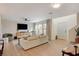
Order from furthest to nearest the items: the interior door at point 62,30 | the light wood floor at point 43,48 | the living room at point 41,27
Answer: the light wood floor at point 43,48 → the interior door at point 62,30 → the living room at point 41,27

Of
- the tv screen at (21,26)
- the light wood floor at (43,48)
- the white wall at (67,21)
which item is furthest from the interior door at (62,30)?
the tv screen at (21,26)

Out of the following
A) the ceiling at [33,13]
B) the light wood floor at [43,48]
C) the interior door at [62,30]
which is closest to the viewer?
the ceiling at [33,13]

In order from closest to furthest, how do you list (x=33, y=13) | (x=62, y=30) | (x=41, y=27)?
(x=33, y=13), (x=62, y=30), (x=41, y=27)

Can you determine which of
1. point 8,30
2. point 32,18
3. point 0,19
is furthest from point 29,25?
point 0,19

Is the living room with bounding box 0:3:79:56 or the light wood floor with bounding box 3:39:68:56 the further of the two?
the light wood floor with bounding box 3:39:68:56

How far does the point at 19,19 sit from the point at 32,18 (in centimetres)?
33

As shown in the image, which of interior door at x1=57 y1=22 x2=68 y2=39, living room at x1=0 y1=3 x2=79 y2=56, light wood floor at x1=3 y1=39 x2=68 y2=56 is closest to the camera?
living room at x1=0 y1=3 x2=79 y2=56

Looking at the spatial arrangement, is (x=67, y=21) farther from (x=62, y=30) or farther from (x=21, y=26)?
(x=21, y=26)

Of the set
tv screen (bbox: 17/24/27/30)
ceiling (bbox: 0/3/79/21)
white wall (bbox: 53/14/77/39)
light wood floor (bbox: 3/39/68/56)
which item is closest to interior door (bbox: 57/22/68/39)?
white wall (bbox: 53/14/77/39)

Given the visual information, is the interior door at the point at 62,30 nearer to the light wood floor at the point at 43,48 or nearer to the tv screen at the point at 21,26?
the light wood floor at the point at 43,48

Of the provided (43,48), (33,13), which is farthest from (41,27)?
(43,48)

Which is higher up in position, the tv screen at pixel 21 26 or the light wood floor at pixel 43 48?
the tv screen at pixel 21 26

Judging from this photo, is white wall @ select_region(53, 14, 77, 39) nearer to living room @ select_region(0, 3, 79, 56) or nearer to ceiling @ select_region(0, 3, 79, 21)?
living room @ select_region(0, 3, 79, 56)

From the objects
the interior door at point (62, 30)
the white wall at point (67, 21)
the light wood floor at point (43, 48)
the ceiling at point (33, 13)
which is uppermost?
the ceiling at point (33, 13)
